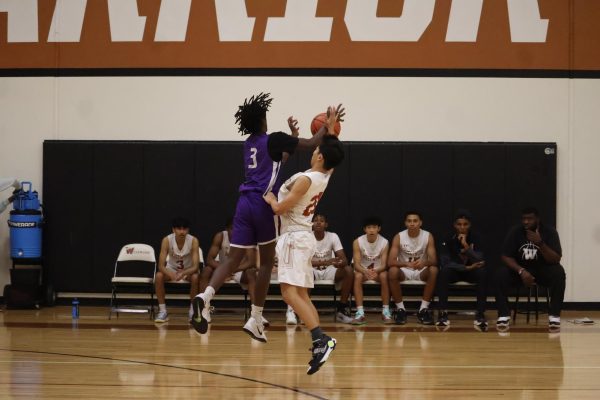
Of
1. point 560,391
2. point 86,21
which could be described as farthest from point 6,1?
point 560,391

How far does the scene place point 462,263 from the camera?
33.2 feet

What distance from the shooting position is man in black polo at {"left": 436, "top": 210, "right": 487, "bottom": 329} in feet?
32.1

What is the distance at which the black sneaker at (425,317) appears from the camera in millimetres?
9922

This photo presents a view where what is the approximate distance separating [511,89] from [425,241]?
2628 millimetres

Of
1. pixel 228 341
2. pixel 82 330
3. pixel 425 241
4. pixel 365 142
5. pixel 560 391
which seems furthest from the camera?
pixel 365 142

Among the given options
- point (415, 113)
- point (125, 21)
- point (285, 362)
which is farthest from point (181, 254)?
point (285, 362)

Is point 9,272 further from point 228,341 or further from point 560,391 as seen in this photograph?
point 560,391

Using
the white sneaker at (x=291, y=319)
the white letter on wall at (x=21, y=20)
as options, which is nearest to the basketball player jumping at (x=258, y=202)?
the white sneaker at (x=291, y=319)

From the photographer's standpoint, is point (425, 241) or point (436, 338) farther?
point (425, 241)

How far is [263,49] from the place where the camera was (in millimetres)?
11586

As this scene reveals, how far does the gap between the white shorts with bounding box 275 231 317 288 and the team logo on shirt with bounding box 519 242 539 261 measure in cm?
459

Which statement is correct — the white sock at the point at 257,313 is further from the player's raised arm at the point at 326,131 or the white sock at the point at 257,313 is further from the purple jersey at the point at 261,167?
the player's raised arm at the point at 326,131

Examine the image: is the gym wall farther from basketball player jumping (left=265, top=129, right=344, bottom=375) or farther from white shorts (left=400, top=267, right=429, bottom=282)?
basketball player jumping (left=265, top=129, right=344, bottom=375)

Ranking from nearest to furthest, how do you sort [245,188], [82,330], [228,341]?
[245,188], [228,341], [82,330]
